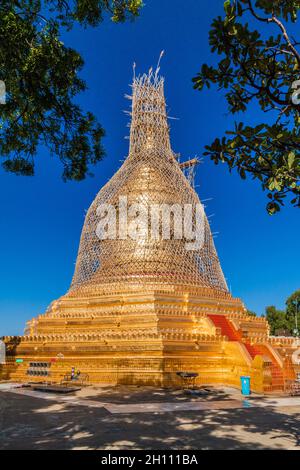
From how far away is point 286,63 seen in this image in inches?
252

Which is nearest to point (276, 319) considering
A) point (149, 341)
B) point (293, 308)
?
point (293, 308)

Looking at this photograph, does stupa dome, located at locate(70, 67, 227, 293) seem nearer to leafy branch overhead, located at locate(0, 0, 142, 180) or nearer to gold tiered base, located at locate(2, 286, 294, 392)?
gold tiered base, located at locate(2, 286, 294, 392)

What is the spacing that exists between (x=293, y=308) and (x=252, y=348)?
39866mm

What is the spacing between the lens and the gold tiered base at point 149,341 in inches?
660

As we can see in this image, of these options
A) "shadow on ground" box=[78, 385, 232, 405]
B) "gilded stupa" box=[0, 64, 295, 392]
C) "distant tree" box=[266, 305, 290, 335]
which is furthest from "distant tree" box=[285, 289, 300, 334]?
"shadow on ground" box=[78, 385, 232, 405]

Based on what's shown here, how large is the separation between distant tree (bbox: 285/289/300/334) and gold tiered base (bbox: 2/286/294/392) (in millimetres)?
33768

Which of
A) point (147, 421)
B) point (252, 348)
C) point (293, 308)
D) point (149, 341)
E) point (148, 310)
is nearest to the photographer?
point (147, 421)

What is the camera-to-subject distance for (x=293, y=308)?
5497 cm

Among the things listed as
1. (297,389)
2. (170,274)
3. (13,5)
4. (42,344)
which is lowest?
(297,389)

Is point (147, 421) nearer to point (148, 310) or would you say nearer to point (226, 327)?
point (148, 310)

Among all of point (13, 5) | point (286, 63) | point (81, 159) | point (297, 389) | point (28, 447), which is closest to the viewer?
point (286, 63)

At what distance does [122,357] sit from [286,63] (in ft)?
45.4

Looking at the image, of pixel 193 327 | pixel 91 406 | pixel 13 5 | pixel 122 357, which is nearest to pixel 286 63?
pixel 13 5

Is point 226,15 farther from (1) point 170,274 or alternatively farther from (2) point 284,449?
(1) point 170,274
